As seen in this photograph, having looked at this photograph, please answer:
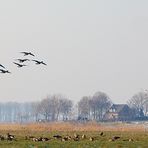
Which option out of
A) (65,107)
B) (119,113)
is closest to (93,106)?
(119,113)

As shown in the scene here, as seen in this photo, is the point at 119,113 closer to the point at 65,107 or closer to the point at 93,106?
the point at 93,106

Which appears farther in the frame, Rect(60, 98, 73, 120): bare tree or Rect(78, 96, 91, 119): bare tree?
Rect(60, 98, 73, 120): bare tree

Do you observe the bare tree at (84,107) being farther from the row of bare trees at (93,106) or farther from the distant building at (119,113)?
the distant building at (119,113)

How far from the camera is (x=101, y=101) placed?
6240 inches

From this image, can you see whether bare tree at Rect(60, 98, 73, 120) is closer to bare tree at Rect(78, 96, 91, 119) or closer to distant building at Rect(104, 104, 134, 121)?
bare tree at Rect(78, 96, 91, 119)

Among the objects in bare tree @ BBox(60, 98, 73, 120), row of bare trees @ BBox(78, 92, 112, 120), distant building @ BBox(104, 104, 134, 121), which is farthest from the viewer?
bare tree @ BBox(60, 98, 73, 120)

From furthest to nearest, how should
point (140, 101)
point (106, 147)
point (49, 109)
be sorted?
point (140, 101), point (49, 109), point (106, 147)

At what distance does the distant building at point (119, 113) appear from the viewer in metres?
148

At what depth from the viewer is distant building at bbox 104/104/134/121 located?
14775 centimetres

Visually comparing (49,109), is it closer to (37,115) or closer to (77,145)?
(37,115)

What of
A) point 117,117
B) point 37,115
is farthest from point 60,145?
point 37,115

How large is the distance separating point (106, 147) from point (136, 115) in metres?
128

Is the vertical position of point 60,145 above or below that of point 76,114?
below

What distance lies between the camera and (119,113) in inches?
5906
